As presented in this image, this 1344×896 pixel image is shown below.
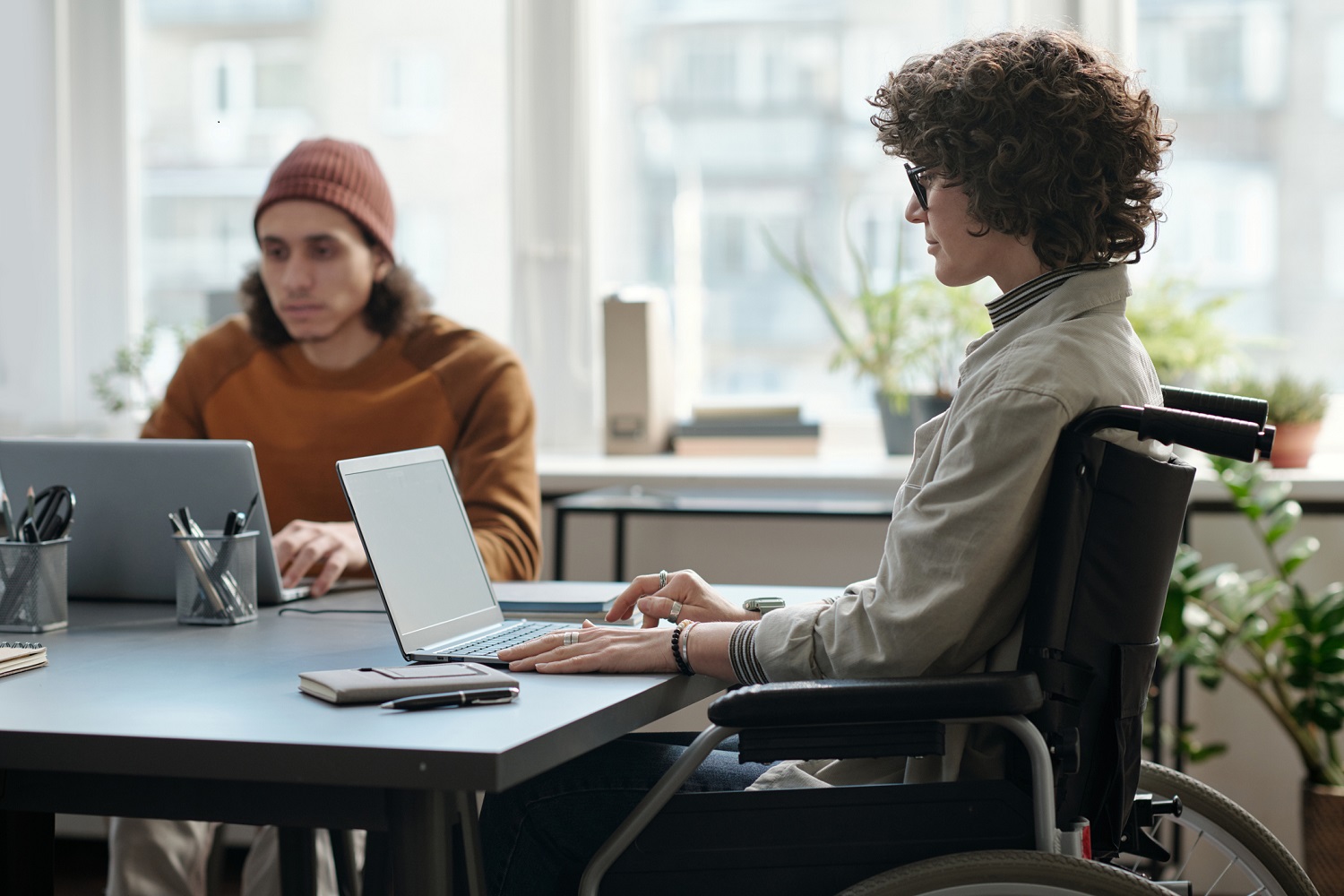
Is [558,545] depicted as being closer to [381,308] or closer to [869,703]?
[381,308]

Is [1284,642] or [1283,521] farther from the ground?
[1283,521]

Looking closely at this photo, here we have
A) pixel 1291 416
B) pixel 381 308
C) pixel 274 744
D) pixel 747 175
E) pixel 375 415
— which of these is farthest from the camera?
pixel 747 175

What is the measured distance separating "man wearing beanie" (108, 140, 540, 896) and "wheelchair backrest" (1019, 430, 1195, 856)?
1049 millimetres

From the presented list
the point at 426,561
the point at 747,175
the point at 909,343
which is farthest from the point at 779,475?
the point at 426,561

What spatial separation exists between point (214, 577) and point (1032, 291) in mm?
942

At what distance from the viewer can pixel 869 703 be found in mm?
1072

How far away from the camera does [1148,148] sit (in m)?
1.23

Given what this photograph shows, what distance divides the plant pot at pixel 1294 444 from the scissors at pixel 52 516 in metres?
2.12

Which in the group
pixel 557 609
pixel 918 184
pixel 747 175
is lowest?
pixel 557 609

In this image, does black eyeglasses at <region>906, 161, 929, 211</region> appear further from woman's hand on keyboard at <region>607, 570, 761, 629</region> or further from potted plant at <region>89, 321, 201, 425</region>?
potted plant at <region>89, 321, 201, 425</region>

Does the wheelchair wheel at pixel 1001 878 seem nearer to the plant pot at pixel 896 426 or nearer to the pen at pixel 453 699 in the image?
the pen at pixel 453 699

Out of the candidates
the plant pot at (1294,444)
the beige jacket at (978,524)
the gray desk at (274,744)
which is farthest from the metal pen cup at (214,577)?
the plant pot at (1294,444)

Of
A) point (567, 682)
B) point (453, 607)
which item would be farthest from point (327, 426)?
point (567, 682)

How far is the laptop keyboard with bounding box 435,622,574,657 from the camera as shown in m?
1.31
